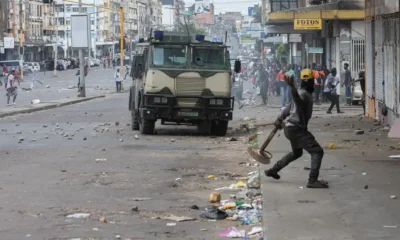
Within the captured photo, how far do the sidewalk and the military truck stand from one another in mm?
4059

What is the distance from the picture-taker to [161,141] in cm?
2197

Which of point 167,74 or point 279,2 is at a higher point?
point 279,2

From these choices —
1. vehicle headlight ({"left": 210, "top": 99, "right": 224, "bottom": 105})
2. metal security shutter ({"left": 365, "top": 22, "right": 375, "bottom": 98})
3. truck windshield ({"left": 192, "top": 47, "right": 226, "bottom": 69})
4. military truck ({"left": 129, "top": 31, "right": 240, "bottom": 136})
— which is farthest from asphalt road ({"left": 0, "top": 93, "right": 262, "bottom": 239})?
metal security shutter ({"left": 365, "top": 22, "right": 375, "bottom": 98})

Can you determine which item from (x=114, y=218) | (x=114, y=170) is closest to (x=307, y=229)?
(x=114, y=218)

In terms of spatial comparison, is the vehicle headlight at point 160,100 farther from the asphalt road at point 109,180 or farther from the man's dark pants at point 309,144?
the man's dark pants at point 309,144

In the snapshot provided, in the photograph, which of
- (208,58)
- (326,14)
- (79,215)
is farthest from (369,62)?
(79,215)

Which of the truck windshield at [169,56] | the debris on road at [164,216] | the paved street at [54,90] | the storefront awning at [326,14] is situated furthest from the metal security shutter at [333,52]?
the debris on road at [164,216]

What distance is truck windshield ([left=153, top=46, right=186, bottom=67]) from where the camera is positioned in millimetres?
23047

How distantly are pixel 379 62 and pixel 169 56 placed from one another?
6.71 meters

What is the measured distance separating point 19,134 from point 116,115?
9794 mm

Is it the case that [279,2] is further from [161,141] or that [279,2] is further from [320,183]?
[320,183]

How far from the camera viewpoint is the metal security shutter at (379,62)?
25.8 metres

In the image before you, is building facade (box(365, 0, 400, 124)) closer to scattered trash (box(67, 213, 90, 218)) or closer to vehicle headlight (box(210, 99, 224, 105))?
vehicle headlight (box(210, 99, 224, 105))

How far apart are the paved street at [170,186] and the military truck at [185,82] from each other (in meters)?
0.73
